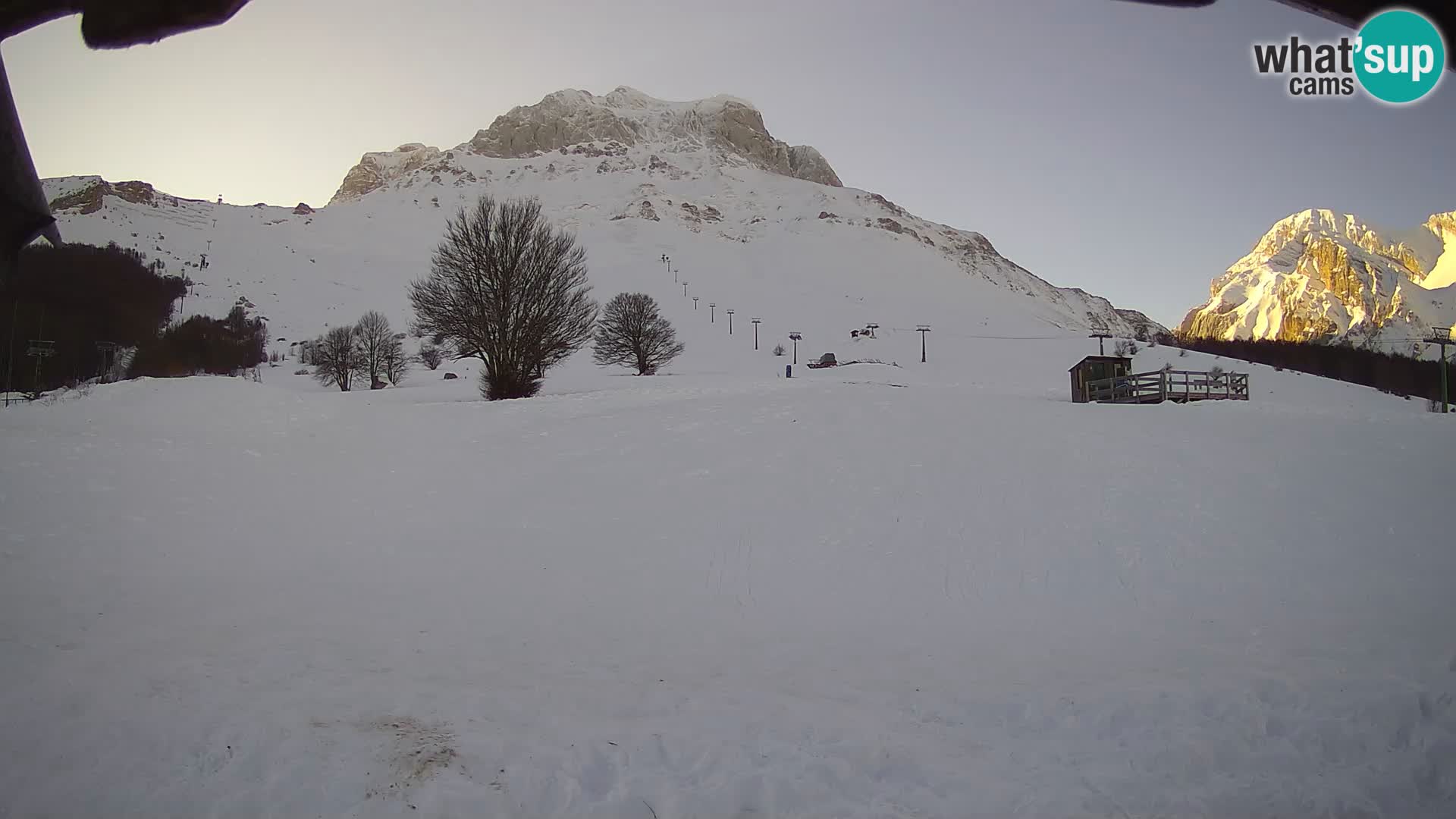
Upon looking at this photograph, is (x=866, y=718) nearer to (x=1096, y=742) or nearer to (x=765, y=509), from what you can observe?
(x=1096, y=742)

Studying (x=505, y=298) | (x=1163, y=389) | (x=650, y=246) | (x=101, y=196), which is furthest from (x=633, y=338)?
(x=101, y=196)

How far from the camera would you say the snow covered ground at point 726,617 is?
5.78 metres

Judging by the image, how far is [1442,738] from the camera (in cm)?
600

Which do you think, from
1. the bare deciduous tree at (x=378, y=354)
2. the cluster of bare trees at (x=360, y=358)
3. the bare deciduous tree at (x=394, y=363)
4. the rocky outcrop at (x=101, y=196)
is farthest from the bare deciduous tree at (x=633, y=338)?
the rocky outcrop at (x=101, y=196)

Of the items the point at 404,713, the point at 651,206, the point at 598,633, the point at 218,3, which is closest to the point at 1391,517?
the point at 598,633

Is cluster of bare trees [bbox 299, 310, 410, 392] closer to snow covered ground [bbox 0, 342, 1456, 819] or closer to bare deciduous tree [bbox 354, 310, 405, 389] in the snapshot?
bare deciduous tree [bbox 354, 310, 405, 389]

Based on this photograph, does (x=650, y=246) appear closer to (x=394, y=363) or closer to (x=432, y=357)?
(x=432, y=357)

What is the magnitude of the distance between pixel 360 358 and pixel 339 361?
2.20 m

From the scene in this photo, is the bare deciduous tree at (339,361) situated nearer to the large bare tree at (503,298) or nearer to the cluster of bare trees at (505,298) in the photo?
the cluster of bare trees at (505,298)

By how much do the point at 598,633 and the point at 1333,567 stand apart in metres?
12.3

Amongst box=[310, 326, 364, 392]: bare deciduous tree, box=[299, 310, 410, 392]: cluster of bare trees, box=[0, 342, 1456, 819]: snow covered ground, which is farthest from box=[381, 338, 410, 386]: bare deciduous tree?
box=[0, 342, 1456, 819]: snow covered ground

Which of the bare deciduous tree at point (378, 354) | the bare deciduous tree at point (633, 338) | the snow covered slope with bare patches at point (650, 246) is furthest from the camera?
the snow covered slope with bare patches at point (650, 246)

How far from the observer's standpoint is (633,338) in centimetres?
5400

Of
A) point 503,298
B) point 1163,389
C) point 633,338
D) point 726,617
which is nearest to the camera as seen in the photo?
point 726,617
